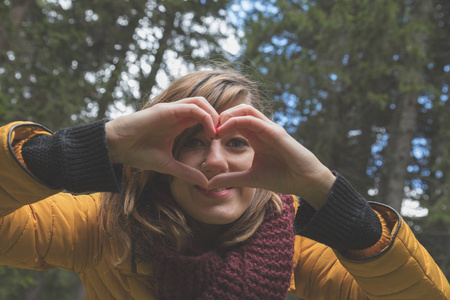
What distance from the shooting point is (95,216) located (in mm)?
1950

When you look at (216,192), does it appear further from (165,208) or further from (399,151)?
(399,151)

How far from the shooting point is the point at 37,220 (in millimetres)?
1703

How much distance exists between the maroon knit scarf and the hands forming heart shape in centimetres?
42

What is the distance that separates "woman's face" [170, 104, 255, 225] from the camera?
185cm

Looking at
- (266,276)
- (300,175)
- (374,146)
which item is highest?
(374,146)

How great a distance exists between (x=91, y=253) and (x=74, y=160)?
67 centimetres

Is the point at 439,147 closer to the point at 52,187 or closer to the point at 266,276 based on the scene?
the point at 266,276

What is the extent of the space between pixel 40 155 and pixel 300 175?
97 centimetres

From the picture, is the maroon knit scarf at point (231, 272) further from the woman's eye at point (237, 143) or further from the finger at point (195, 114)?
the finger at point (195, 114)

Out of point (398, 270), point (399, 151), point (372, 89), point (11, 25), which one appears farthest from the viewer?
point (372, 89)

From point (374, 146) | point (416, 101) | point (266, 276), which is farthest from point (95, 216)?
point (374, 146)

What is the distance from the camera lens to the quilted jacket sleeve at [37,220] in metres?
1.41

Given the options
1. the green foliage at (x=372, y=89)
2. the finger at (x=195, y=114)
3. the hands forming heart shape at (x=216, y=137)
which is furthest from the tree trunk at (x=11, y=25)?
the finger at (x=195, y=114)

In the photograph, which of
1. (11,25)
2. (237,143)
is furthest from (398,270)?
(11,25)
